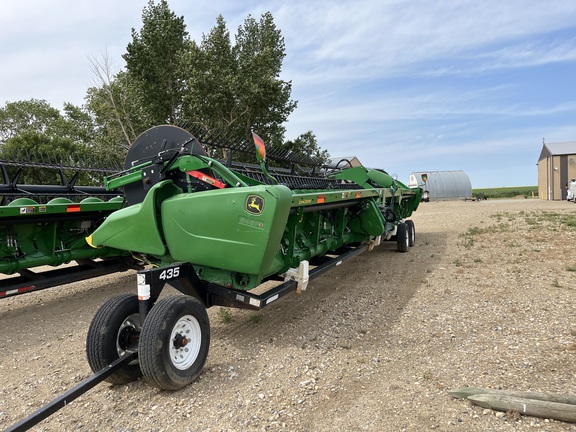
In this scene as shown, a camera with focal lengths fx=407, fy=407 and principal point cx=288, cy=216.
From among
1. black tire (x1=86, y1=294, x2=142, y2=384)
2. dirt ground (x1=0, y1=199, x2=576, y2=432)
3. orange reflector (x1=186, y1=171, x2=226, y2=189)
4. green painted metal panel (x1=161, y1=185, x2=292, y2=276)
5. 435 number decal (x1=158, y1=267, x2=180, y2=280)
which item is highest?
orange reflector (x1=186, y1=171, x2=226, y2=189)

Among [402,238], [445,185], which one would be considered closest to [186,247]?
[402,238]

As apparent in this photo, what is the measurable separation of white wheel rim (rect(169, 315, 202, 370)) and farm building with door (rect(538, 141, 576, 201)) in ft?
125

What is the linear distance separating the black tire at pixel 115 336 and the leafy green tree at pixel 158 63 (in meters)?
20.4

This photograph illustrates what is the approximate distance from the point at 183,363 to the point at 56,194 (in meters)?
5.32

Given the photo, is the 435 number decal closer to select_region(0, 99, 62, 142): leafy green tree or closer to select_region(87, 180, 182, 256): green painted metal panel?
select_region(87, 180, 182, 256): green painted metal panel

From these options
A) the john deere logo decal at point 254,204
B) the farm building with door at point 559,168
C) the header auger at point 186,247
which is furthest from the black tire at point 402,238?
the farm building with door at point 559,168

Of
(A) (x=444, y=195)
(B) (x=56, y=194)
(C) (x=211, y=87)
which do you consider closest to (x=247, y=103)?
(C) (x=211, y=87)

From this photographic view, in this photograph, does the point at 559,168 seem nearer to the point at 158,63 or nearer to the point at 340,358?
the point at 158,63

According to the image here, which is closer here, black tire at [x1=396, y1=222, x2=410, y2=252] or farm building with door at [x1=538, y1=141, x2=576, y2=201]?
black tire at [x1=396, y1=222, x2=410, y2=252]

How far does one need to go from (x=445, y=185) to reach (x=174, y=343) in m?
41.2

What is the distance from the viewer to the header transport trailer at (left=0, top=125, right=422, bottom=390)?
3045 mm

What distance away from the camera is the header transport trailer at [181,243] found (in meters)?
3.04

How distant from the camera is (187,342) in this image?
124 inches

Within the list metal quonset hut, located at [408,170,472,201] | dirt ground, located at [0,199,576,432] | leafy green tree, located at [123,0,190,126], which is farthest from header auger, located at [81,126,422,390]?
metal quonset hut, located at [408,170,472,201]
